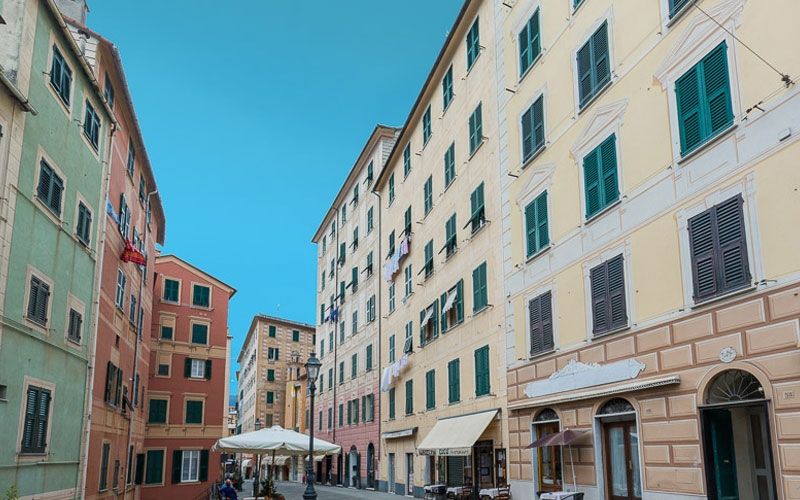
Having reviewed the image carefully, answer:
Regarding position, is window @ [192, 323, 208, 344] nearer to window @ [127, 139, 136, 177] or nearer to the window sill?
window @ [127, 139, 136, 177]

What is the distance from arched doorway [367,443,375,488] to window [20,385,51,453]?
21.4m

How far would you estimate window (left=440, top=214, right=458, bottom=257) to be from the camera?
2556cm

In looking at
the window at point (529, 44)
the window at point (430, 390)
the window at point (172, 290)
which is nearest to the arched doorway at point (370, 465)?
the window at point (430, 390)

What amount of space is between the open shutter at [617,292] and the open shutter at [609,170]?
1.32 m

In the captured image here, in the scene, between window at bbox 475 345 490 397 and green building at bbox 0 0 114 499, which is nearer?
green building at bbox 0 0 114 499

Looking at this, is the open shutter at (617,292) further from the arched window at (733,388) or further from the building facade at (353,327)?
the building facade at (353,327)

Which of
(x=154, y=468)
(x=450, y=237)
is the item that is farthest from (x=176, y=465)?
(x=450, y=237)

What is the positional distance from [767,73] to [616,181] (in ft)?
14.1

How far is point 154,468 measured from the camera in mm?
37500

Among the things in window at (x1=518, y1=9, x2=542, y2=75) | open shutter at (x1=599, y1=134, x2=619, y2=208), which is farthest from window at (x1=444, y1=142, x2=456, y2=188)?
open shutter at (x1=599, y1=134, x2=619, y2=208)

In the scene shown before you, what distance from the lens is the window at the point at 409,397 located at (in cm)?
2975

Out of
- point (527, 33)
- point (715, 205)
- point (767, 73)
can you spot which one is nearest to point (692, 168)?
point (715, 205)

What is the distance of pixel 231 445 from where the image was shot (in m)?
20.6

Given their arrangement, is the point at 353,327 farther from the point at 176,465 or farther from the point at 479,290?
the point at 479,290
